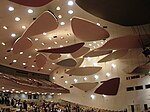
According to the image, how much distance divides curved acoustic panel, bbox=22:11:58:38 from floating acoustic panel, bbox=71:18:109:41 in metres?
1.02

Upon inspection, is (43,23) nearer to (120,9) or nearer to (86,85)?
(120,9)

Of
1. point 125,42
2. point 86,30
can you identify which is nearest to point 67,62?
point 125,42

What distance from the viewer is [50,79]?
32031mm

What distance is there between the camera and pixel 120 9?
12094mm

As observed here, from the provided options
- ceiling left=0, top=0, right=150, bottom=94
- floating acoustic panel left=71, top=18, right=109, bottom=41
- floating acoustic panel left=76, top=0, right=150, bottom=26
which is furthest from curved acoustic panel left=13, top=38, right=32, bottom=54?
floating acoustic panel left=76, top=0, right=150, bottom=26

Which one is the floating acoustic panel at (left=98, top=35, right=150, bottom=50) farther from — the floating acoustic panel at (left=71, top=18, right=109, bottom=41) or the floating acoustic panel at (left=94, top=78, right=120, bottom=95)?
the floating acoustic panel at (left=94, top=78, right=120, bottom=95)

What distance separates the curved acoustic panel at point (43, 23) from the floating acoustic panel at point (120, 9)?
1.60 meters

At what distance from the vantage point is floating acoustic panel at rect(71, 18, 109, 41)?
13055 mm

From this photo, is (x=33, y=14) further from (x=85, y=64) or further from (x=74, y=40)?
(x=85, y=64)

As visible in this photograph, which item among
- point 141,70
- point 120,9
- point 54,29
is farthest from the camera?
point 141,70

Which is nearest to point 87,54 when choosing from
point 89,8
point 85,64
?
point 85,64

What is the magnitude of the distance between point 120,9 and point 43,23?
12.0 feet

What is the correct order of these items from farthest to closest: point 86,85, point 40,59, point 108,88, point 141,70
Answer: point 86,85, point 141,70, point 40,59, point 108,88

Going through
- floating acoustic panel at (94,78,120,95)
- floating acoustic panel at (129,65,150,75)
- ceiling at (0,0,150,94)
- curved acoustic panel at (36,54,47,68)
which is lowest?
floating acoustic panel at (94,78,120,95)
